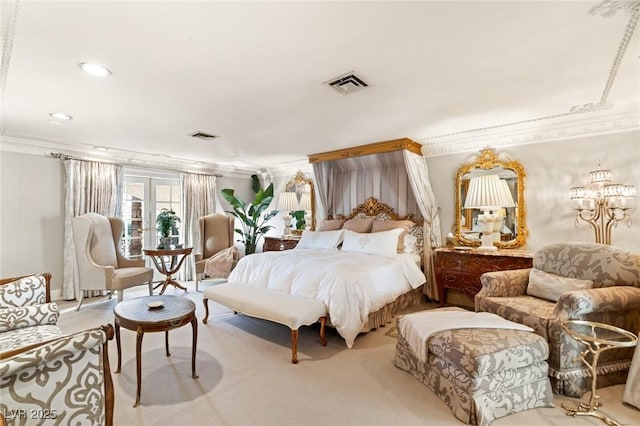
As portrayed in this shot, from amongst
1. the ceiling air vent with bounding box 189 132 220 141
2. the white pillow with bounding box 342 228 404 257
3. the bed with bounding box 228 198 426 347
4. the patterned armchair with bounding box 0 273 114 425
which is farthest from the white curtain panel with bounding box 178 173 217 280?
the patterned armchair with bounding box 0 273 114 425

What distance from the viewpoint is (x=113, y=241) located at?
4.75 metres

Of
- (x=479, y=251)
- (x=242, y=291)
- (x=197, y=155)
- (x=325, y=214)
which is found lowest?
(x=242, y=291)

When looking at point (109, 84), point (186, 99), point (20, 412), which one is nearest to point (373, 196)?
point (186, 99)

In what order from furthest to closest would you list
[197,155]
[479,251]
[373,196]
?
[197,155] < [373,196] < [479,251]

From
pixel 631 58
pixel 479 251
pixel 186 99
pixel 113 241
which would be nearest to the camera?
pixel 631 58

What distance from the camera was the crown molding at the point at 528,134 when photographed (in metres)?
3.30

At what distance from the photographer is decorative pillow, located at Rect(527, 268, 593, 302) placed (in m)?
2.57

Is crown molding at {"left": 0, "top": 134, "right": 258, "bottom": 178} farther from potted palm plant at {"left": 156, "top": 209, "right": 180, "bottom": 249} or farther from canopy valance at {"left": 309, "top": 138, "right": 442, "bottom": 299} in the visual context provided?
canopy valance at {"left": 309, "top": 138, "right": 442, "bottom": 299}

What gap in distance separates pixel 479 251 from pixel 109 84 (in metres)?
4.24

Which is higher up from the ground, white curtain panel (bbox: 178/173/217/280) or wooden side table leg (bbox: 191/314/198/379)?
white curtain panel (bbox: 178/173/217/280)

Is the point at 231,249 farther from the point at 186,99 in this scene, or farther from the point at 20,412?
the point at 20,412

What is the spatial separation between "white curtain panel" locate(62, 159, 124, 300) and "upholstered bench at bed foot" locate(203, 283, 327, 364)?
2.67 m

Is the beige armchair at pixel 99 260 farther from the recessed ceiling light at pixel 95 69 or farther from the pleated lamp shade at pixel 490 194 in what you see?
the pleated lamp shade at pixel 490 194

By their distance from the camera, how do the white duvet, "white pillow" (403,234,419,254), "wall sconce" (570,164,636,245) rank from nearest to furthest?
the white duvet < "wall sconce" (570,164,636,245) < "white pillow" (403,234,419,254)
